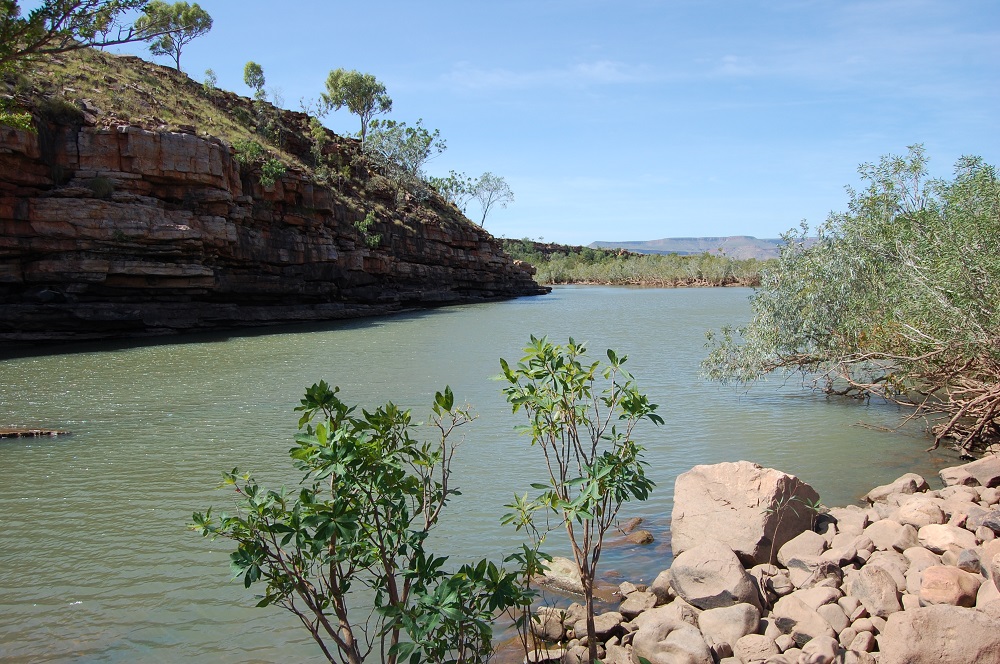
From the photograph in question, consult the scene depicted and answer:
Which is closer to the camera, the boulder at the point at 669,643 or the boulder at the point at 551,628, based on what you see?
the boulder at the point at 669,643

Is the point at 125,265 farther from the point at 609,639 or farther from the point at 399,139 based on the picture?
the point at 399,139

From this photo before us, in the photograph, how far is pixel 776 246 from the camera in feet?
49.0

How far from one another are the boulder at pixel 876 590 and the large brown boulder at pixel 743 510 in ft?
4.00

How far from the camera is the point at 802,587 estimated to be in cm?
575

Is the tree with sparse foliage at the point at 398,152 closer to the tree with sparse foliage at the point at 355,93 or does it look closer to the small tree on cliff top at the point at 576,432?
the tree with sparse foliage at the point at 355,93

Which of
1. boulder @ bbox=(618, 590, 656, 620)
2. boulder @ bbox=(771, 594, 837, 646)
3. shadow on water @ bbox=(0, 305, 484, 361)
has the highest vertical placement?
shadow on water @ bbox=(0, 305, 484, 361)

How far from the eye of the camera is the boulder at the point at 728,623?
501 cm

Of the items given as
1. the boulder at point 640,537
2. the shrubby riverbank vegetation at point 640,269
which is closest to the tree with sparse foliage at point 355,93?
the shrubby riverbank vegetation at point 640,269

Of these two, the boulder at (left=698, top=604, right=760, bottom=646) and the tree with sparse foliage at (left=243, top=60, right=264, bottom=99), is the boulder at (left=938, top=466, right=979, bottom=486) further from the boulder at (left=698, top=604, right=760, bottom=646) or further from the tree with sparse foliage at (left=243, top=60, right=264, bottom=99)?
the tree with sparse foliage at (left=243, top=60, right=264, bottom=99)

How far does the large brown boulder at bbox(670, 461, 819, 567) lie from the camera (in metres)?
6.56

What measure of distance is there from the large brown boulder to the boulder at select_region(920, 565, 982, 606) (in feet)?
5.31

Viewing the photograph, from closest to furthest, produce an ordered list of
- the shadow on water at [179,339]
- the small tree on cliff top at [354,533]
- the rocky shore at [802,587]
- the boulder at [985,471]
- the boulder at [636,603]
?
1. the small tree on cliff top at [354,533]
2. the rocky shore at [802,587]
3. the boulder at [636,603]
4. the boulder at [985,471]
5. the shadow on water at [179,339]

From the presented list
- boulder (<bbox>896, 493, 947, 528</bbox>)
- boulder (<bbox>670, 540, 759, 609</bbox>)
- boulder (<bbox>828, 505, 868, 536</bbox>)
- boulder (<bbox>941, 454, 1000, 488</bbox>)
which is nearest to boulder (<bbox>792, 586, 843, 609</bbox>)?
boulder (<bbox>670, 540, 759, 609</bbox>)

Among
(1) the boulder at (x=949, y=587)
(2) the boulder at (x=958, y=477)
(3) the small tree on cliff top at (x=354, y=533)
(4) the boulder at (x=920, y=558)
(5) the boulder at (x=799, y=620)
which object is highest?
(3) the small tree on cliff top at (x=354, y=533)
